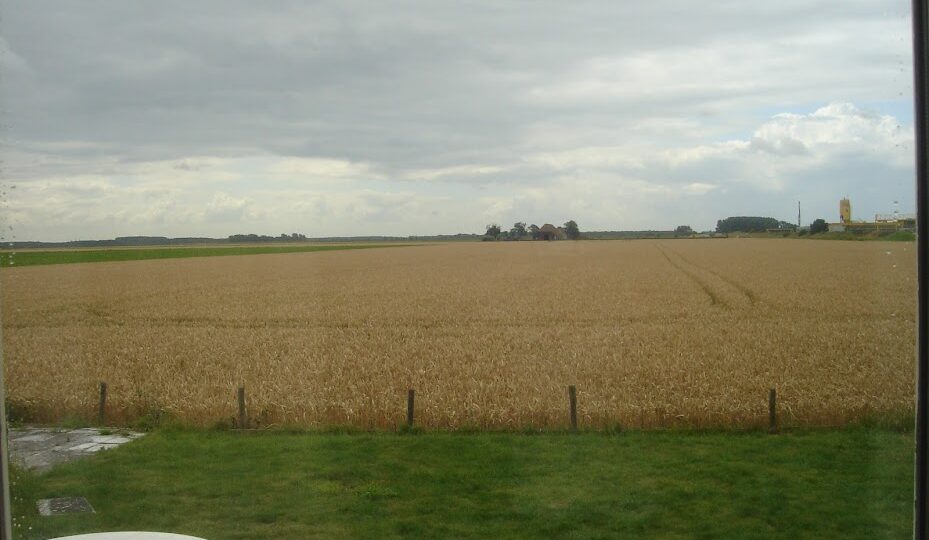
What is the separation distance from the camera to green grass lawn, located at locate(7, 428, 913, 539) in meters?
3.21

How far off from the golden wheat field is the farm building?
34.5 inches

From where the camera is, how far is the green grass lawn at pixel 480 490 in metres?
3.21

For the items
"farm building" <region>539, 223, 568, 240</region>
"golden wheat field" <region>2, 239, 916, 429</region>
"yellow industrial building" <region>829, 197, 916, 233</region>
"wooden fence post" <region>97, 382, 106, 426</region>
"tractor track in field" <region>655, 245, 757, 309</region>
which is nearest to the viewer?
"yellow industrial building" <region>829, 197, 916, 233</region>

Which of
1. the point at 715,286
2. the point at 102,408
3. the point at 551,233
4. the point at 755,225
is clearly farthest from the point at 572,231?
the point at 715,286

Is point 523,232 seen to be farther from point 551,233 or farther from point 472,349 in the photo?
point 472,349

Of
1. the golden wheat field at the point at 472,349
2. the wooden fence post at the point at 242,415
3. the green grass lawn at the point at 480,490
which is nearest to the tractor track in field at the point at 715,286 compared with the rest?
the golden wheat field at the point at 472,349

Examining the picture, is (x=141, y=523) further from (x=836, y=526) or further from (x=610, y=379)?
(x=610, y=379)

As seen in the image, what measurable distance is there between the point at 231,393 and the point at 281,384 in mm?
482

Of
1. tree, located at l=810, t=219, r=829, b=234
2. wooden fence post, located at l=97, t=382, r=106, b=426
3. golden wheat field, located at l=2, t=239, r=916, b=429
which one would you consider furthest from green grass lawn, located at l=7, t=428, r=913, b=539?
tree, located at l=810, t=219, r=829, b=234

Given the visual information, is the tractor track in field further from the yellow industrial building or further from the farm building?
the yellow industrial building

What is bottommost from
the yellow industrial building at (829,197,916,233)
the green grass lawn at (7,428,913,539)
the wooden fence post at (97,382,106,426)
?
the green grass lawn at (7,428,913,539)

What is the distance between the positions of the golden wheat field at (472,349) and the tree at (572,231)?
1.13 meters

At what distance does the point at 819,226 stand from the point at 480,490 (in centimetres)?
270

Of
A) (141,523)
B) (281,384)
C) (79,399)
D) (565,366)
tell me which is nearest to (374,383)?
(281,384)
